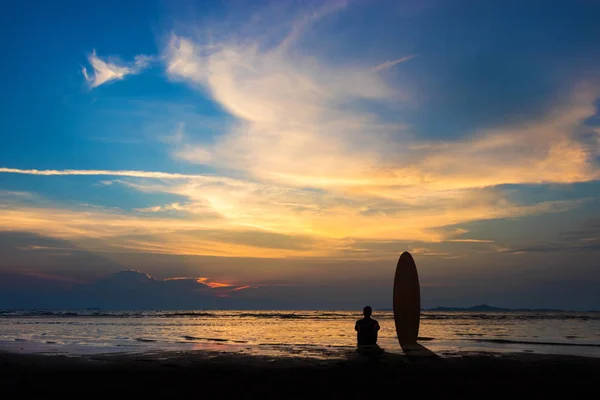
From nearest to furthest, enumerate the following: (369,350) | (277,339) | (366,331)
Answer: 1. (369,350)
2. (366,331)
3. (277,339)

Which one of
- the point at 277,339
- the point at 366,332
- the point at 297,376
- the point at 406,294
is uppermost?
the point at 406,294

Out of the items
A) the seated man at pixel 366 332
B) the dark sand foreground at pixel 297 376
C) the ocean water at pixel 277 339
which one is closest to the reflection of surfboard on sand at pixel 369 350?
the seated man at pixel 366 332

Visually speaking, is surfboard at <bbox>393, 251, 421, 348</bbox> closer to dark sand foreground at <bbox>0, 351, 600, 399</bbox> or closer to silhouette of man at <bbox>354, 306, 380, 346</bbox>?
silhouette of man at <bbox>354, 306, 380, 346</bbox>

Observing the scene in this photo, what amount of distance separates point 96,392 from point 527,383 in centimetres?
802

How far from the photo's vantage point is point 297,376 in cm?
1062

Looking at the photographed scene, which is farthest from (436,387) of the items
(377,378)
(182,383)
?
(182,383)

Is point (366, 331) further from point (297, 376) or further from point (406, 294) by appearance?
point (297, 376)

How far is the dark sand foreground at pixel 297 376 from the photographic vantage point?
888 cm

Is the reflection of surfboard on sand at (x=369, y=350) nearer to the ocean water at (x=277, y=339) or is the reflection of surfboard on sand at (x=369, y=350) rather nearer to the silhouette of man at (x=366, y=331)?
the silhouette of man at (x=366, y=331)

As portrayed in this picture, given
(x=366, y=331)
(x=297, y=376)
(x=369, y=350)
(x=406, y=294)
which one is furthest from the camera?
(x=406, y=294)

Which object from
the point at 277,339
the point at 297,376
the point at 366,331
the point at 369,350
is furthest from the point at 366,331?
the point at 277,339

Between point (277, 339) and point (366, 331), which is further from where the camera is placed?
point (277, 339)

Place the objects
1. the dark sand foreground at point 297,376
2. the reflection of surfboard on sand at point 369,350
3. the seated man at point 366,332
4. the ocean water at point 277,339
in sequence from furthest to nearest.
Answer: the ocean water at point 277,339 → the seated man at point 366,332 → the reflection of surfboard on sand at point 369,350 → the dark sand foreground at point 297,376

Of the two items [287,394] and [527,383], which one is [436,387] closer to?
[527,383]
